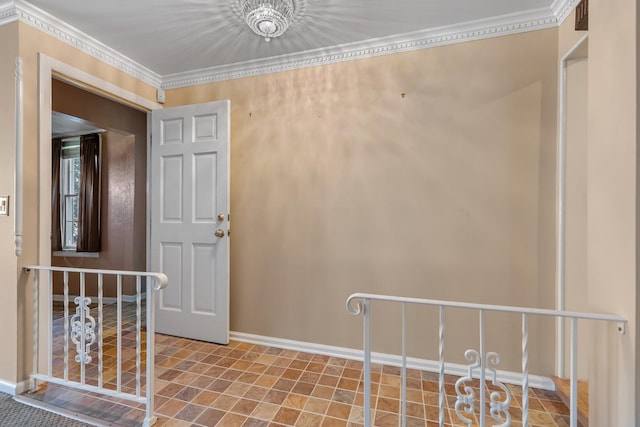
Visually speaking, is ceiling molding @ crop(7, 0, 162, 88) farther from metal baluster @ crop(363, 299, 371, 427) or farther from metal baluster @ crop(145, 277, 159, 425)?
metal baluster @ crop(363, 299, 371, 427)

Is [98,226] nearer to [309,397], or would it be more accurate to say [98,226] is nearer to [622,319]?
[309,397]

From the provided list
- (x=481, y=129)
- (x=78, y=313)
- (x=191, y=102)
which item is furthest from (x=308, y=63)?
(x=78, y=313)

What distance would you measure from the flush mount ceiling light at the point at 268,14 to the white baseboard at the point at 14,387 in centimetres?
266

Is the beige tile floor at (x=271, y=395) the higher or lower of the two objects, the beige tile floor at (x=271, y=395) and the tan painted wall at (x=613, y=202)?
the lower

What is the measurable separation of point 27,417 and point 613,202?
3.04m

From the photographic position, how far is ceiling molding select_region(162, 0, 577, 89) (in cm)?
202

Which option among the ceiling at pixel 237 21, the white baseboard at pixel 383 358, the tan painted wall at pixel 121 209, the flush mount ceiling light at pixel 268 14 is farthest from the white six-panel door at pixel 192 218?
the tan painted wall at pixel 121 209

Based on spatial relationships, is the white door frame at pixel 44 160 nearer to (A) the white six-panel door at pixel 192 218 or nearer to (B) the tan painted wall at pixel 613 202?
(A) the white six-panel door at pixel 192 218

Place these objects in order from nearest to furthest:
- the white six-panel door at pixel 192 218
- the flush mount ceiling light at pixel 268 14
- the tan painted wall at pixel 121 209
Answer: the flush mount ceiling light at pixel 268 14, the white six-panel door at pixel 192 218, the tan painted wall at pixel 121 209

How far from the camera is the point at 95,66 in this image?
7.83 feet

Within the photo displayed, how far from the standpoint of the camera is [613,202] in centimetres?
117

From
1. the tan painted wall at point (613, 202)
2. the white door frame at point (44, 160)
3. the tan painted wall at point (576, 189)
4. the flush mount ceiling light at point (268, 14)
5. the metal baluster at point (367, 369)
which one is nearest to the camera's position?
the tan painted wall at point (613, 202)

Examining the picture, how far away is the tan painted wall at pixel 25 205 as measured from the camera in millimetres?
1912

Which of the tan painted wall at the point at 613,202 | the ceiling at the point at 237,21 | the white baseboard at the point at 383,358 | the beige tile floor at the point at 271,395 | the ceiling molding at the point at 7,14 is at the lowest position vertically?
the beige tile floor at the point at 271,395
